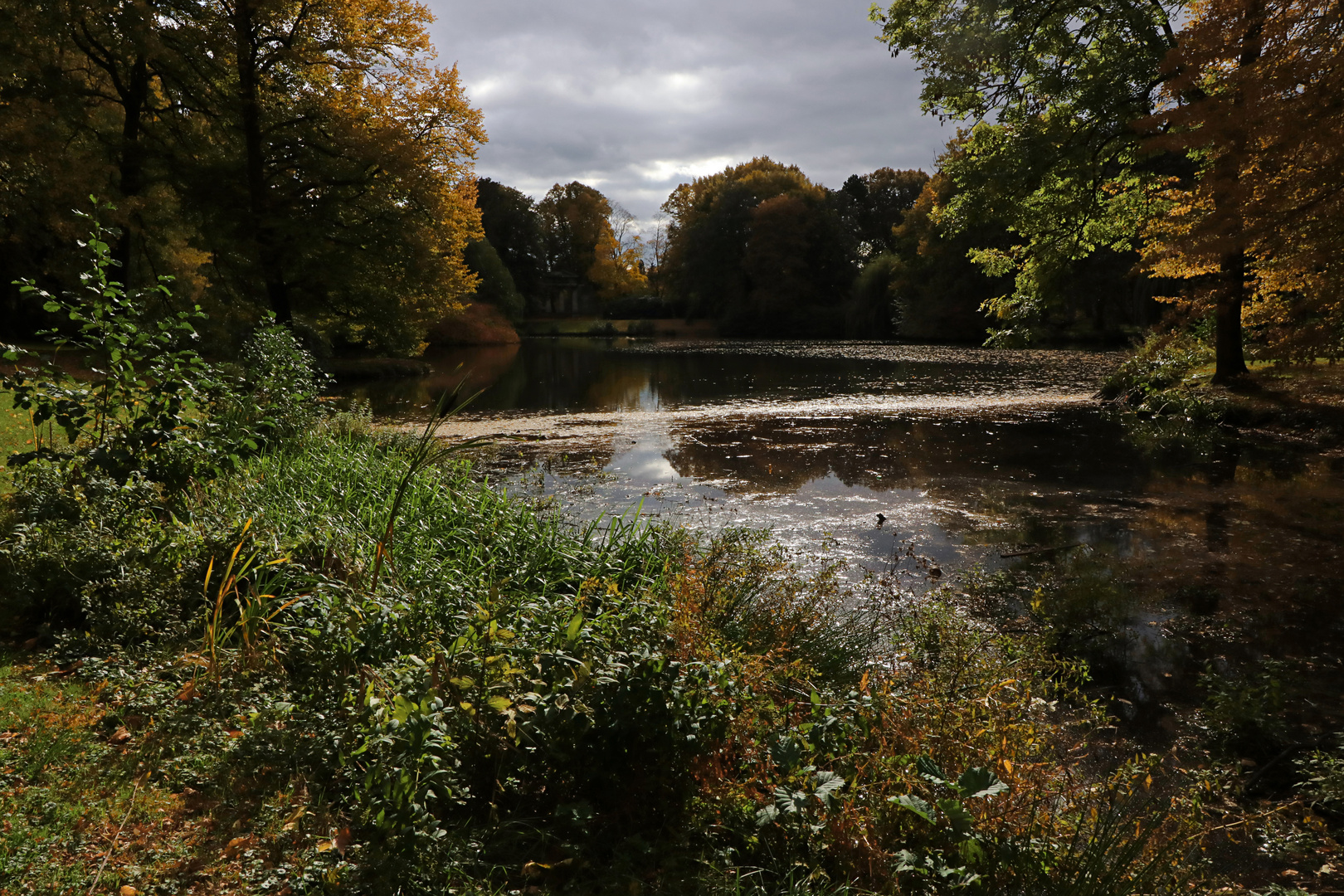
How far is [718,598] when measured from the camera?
4191mm

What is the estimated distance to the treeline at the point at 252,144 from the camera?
40.9 ft

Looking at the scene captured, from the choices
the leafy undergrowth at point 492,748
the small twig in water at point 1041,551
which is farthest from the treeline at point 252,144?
the small twig in water at point 1041,551

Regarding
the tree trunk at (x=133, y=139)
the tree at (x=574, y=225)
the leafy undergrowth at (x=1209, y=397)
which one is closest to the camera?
the leafy undergrowth at (x=1209, y=397)

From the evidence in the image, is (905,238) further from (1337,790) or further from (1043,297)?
(1337,790)

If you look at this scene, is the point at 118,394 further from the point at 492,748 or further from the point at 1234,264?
the point at 1234,264

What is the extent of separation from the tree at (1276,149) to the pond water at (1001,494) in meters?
2.43

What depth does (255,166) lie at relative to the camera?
1398 cm

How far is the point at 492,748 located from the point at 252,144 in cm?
1483

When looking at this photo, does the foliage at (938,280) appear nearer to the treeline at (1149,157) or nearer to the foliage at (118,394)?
the treeline at (1149,157)

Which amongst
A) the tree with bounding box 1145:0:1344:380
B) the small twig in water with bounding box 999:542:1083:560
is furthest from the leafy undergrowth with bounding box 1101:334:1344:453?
the small twig in water with bounding box 999:542:1083:560

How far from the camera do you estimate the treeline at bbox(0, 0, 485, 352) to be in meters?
12.5

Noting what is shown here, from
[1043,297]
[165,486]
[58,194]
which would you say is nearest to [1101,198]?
[1043,297]

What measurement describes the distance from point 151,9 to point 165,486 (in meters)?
11.6

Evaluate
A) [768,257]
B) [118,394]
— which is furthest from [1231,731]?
[768,257]
